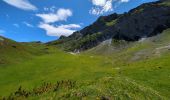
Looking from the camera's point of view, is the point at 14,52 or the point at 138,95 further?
the point at 14,52

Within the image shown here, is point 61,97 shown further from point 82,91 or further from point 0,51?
point 0,51

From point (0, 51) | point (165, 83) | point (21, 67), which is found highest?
point (0, 51)

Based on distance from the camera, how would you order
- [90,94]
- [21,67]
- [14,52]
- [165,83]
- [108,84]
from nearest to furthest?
[90,94] < [108,84] < [165,83] < [21,67] < [14,52]

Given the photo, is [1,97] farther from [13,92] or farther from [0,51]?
[0,51]

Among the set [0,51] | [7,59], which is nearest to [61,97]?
[7,59]

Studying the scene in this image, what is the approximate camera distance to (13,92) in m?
59.0

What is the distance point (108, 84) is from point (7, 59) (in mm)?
71894

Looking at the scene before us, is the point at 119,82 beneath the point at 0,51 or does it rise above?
beneath

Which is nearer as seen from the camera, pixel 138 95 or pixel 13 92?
pixel 138 95

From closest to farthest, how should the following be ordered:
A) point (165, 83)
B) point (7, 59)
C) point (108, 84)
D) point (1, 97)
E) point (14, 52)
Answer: point (108, 84) < point (165, 83) < point (1, 97) < point (7, 59) < point (14, 52)

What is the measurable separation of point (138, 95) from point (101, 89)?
442 cm

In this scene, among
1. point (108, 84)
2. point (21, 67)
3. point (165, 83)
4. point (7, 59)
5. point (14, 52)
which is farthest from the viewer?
point (14, 52)

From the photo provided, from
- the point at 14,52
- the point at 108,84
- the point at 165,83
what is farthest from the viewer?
the point at 14,52

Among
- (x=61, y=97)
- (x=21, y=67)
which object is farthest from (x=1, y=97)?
(x=21, y=67)
